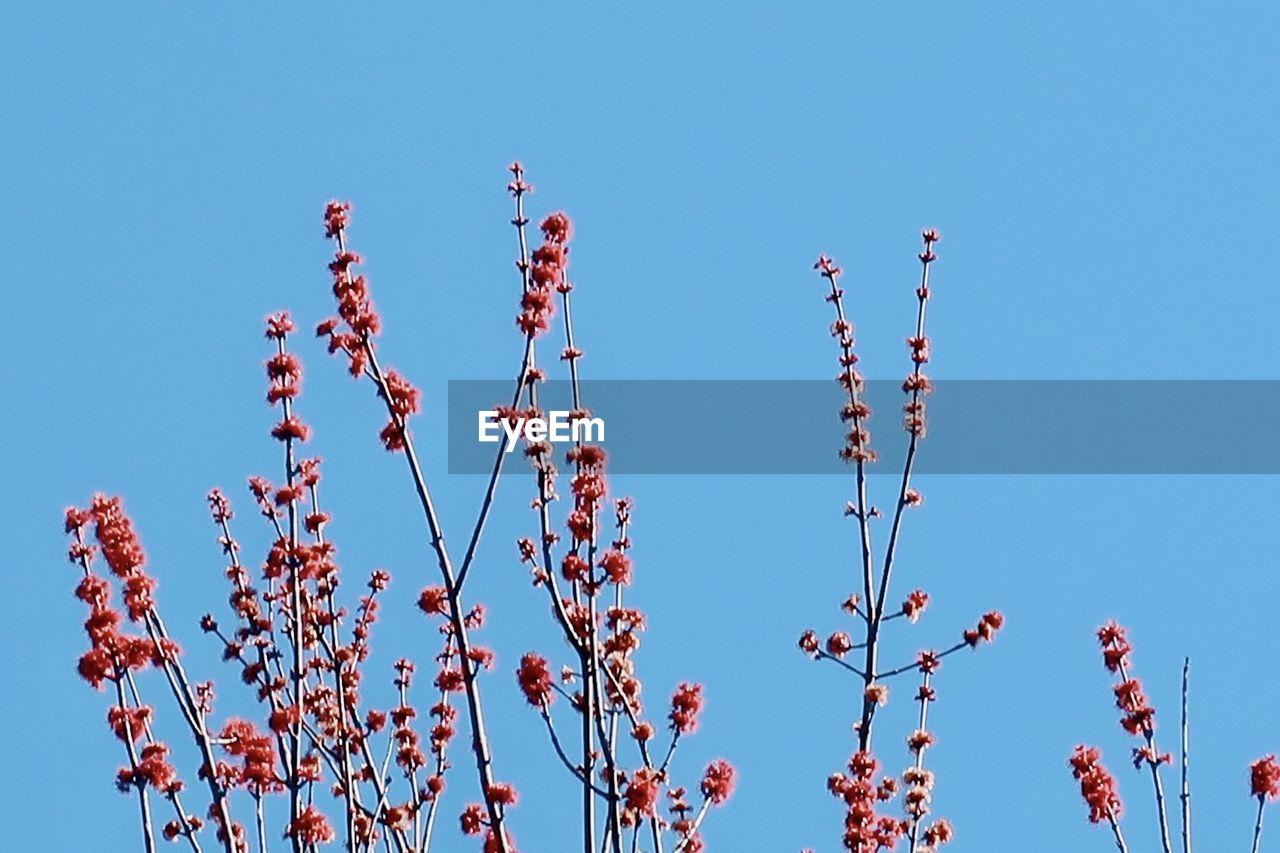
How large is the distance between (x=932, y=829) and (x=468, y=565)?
8.43 ft

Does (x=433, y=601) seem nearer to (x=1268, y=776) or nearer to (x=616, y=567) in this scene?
(x=616, y=567)

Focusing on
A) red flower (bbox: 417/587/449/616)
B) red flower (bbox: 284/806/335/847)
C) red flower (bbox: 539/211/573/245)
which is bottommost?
red flower (bbox: 284/806/335/847)

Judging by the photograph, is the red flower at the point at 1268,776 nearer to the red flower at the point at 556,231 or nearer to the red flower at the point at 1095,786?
the red flower at the point at 1095,786

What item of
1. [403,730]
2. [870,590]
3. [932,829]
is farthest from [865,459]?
[403,730]

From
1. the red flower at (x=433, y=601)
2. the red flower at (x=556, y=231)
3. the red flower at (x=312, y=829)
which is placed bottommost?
the red flower at (x=312, y=829)

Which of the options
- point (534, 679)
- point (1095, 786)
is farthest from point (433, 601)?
point (1095, 786)

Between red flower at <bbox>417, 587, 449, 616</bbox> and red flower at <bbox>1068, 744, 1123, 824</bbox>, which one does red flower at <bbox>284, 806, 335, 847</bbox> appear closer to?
red flower at <bbox>417, 587, 449, 616</bbox>

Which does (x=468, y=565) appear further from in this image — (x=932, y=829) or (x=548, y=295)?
(x=932, y=829)

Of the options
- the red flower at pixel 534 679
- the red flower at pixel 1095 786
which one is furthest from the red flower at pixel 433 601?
the red flower at pixel 1095 786

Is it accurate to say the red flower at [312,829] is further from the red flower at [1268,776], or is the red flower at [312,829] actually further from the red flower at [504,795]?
the red flower at [1268,776]

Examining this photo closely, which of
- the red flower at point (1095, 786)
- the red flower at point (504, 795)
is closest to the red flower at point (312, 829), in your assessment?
the red flower at point (504, 795)

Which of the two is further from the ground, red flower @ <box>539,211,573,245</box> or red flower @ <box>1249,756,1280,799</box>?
red flower @ <box>539,211,573,245</box>

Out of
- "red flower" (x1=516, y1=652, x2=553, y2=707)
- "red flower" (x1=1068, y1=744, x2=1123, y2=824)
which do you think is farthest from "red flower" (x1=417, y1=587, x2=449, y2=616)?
"red flower" (x1=1068, y1=744, x2=1123, y2=824)

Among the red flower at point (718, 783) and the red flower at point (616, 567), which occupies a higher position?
the red flower at point (616, 567)
